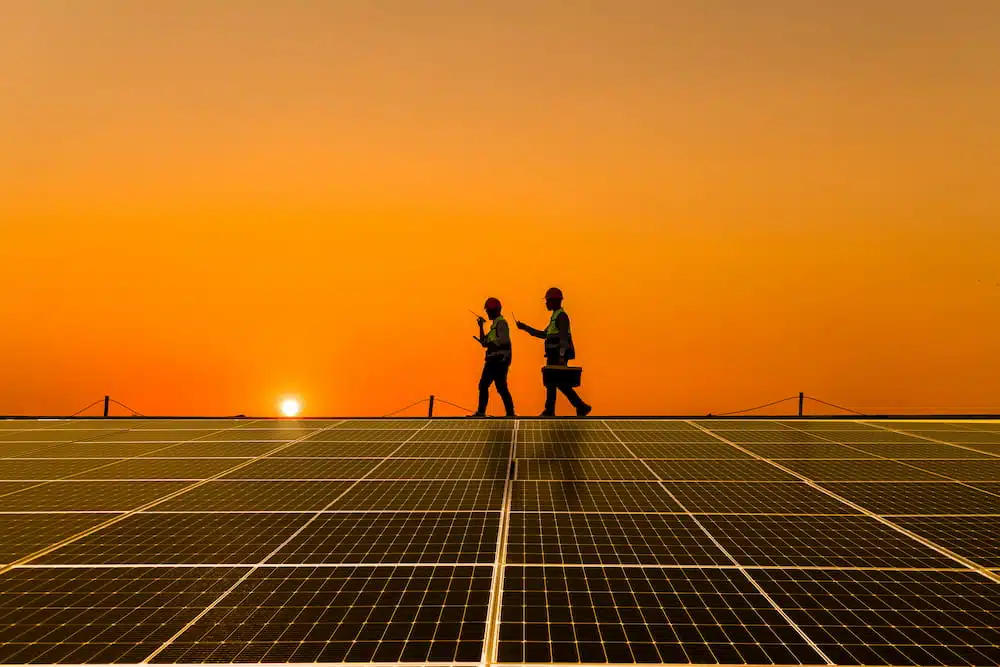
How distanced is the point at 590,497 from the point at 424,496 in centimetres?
120

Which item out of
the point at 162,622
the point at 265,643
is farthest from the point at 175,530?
the point at 265,643

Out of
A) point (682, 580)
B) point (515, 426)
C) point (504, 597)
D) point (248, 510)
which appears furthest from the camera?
point (515, 426)

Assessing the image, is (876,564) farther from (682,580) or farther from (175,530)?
(175,530)

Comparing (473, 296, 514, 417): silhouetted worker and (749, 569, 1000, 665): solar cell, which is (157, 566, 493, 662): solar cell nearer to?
(749, 569, 1000, 665): solar cell

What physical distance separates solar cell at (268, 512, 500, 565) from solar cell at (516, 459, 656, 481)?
1235 millimetres

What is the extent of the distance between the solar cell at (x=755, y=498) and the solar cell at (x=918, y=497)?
0.23 meters

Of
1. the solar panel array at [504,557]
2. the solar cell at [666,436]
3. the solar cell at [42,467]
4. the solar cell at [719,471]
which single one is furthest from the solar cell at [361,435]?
the solar cell at [719,471]

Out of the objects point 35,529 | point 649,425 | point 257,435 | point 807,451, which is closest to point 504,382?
point 649,425

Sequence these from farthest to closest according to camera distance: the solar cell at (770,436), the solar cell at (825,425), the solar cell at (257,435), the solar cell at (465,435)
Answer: the solar cell at (825,425), the solar cell at (257,435), the solar cell at (465,435), the solar cell at (770,436)

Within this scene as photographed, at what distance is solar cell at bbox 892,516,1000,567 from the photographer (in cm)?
338

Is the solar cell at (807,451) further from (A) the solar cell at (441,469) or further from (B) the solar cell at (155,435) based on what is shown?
(B) the solar cell at (155,435)

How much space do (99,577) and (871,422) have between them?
9.08 metres

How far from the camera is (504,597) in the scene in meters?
2.76

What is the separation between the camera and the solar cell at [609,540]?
3.25 m
